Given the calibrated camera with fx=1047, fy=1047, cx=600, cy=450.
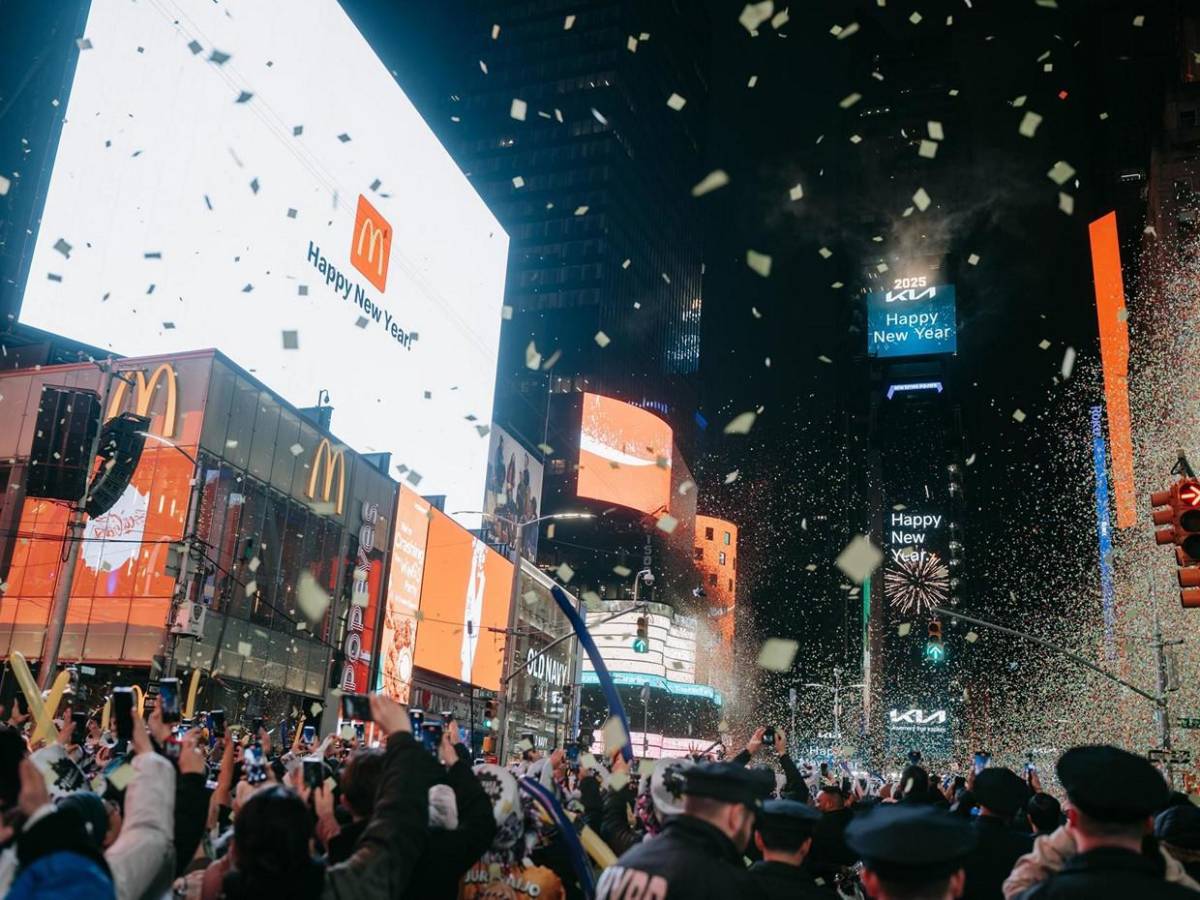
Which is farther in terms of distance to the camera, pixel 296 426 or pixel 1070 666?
pixel 1070 666

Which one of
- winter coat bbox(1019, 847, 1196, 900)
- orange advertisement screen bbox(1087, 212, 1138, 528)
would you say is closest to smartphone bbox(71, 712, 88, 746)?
winter coat bbox(1019, 847, 1196, 900)

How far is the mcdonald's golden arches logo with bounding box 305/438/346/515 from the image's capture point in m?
34.7

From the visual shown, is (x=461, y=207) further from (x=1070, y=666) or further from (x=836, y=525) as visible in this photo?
(x=836, y=525)

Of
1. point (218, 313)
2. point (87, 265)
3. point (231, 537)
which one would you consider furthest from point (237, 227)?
point (231, 537)

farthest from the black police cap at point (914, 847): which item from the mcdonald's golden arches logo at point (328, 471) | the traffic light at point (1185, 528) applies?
the mcdonald's golden arches logo at point (328, 471)

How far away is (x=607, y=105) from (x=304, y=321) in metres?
95.0

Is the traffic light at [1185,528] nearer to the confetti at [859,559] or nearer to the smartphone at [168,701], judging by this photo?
the smartphone at [168,701]

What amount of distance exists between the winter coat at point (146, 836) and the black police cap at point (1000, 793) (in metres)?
4.12

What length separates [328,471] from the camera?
3575 cm

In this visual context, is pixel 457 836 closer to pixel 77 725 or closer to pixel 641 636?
pixel 77 725

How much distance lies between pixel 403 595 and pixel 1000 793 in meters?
36.0

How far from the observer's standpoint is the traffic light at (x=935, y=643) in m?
24.9

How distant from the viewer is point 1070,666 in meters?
89.9

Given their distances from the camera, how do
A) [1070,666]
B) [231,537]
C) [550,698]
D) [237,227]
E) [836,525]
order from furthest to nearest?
[836,525] → [1070,666] → [550,698] → [237,227] → [231,537]
